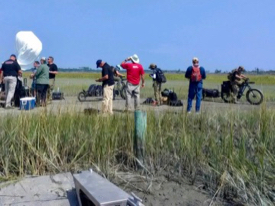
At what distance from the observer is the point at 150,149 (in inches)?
208

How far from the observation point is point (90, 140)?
543 cm

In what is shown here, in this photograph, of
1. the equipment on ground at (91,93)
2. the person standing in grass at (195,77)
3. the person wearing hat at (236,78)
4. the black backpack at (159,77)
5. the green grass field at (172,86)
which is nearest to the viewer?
the person standing in grass at (195,77)

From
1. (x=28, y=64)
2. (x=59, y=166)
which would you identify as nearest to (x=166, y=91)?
(x=28, y=64)

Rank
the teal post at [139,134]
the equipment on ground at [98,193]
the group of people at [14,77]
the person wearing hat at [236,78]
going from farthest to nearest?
the person wearing hat at [236,78] → the group of people at [14,77] → the teal post at [139,134] → the equipment on ground at [98,193]

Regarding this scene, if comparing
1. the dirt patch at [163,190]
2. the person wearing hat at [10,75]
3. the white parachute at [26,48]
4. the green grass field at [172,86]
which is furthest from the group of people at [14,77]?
the dirt patch at [163,190]

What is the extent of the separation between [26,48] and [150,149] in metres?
12.8

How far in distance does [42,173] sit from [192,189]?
190cm

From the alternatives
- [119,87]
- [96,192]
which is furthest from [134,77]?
[96,192]

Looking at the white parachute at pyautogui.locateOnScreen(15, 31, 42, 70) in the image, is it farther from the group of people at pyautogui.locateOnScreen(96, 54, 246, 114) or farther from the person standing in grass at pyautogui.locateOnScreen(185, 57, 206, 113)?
the person standing in grass at pyautogui.locateOnScreen(185, 57, 206, 113)

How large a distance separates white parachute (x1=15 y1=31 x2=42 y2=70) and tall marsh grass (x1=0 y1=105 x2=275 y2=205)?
1124 centimetres

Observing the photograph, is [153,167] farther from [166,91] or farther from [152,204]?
[166,91]

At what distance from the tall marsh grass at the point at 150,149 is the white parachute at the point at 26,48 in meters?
11.2

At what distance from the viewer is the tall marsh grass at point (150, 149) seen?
4.59 metres

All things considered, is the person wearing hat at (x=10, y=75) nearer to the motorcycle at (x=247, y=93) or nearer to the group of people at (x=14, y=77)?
the group of people at (x=14, y=77)
